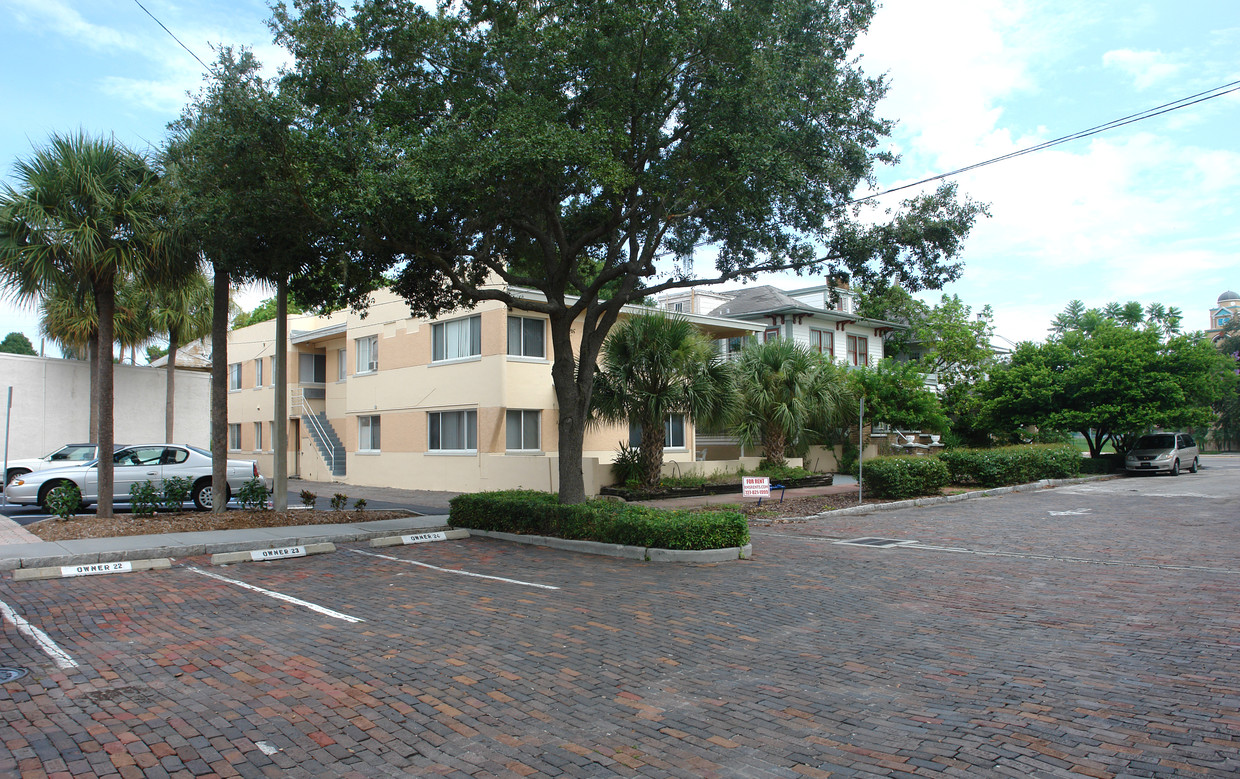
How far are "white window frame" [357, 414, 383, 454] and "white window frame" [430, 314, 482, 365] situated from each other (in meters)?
4.40

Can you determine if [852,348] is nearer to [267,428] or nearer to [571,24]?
[267,428]

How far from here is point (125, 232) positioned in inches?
563

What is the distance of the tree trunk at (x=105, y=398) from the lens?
14.3 metres

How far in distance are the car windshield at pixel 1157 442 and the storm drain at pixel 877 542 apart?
79.9 ft

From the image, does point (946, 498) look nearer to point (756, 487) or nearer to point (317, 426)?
point (756, 487)

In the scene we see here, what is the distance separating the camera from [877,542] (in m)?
13.8

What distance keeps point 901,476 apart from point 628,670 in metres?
15.8

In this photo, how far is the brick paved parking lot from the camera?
15.0ft

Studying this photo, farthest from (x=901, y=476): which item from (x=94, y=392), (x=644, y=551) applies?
(x=94, y=392)

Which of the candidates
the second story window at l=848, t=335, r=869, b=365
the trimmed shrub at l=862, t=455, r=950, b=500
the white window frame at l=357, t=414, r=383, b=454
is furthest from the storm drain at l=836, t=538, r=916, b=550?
the second story window at l=848, t=335, r=869, b=365

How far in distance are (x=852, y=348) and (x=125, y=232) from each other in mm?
33178

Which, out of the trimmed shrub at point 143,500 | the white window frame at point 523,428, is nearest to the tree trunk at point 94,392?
the trimmed shrub at point 143,500

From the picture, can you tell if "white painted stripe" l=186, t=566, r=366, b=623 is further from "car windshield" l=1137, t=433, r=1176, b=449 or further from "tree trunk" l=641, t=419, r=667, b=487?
"car windshield" l=1137, t=433, r=1176, b=449

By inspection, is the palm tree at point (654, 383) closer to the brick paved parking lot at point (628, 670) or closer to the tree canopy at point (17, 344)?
the brick paved parking lot at point (628, 670)
